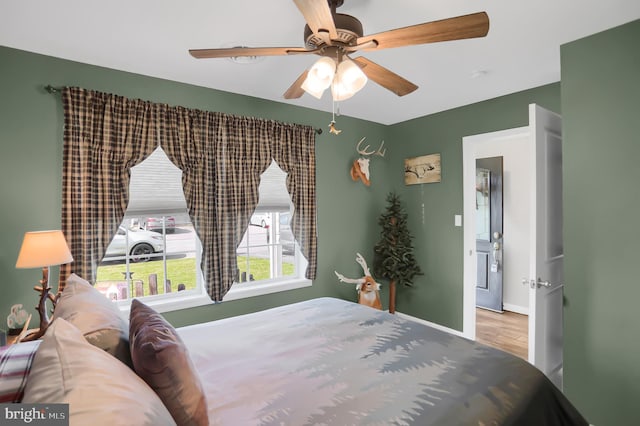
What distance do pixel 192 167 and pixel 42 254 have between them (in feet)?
4.13

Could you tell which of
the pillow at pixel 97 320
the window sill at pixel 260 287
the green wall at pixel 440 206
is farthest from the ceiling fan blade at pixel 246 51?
the green wall at pixel 440 206

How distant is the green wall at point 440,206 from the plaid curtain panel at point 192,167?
4.54 feet

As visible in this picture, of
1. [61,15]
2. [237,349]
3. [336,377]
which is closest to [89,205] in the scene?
[61,15]

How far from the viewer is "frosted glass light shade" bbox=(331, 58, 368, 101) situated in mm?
1507

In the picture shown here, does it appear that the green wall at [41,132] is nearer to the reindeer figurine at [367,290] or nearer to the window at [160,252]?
the window at [160,252]

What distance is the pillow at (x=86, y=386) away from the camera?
67 centimetres

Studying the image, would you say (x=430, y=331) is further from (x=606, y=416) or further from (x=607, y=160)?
(x=607, y=160)

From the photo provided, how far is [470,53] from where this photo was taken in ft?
7.66

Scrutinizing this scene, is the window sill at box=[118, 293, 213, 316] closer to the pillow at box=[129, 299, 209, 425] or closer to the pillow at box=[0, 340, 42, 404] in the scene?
the pillow at box=[0, 340, 42, 404]

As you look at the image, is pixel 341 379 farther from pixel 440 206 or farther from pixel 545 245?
pixel 440 206

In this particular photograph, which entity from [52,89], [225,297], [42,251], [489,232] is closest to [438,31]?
[42,251]

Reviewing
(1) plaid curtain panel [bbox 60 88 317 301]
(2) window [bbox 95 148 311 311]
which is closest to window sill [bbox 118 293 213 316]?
(2) window [bbox 95 148 311 311]

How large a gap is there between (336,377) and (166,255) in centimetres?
215

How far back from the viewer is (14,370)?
936 mm
